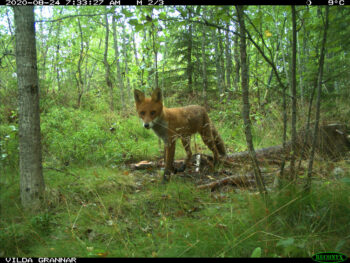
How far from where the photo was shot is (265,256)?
181 cm

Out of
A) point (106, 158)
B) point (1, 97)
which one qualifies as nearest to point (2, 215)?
point (106, 158)

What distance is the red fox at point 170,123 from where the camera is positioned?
4.38 m

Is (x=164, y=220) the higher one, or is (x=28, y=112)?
(x=28, y=112)

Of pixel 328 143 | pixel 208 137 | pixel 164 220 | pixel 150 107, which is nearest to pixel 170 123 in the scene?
pixel 150 107

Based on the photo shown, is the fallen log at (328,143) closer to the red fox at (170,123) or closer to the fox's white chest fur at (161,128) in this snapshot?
the red fox at (170,123)

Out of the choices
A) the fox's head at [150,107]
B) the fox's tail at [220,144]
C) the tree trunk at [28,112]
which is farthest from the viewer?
the fox's tail at [220,144]

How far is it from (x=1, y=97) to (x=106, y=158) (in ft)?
20.0

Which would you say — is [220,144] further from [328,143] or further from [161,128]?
[328,143]

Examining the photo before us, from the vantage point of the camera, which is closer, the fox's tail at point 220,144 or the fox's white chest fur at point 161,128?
the fox's white chest fur at point 161,128

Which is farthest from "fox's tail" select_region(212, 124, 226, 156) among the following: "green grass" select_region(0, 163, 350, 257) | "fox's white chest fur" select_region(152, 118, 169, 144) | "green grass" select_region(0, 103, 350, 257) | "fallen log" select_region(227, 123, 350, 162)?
"green grass" select_region(0, 163, 350, 257)
